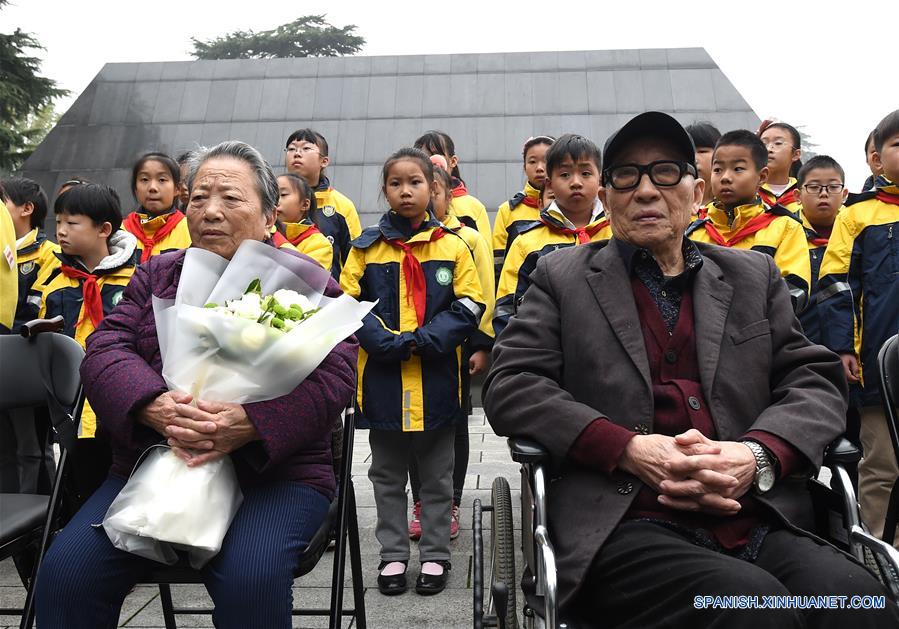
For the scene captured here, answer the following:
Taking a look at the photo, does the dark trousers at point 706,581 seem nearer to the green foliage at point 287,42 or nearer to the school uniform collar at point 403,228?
the school uniform collar at point 403,228

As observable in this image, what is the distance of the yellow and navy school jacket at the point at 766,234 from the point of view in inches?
148

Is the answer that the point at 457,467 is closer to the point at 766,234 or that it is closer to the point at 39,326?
the point at 766,234

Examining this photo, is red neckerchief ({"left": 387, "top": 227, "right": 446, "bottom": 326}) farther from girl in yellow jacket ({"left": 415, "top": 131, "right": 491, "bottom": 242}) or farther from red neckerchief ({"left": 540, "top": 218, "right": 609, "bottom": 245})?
girl in yellow jacket ({"left": 415, "top": 131, "right": 491, "bottom": 242})

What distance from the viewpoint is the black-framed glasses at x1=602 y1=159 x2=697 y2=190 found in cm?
246

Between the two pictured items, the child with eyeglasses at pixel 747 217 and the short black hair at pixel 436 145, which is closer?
the child with eyeglasses at pixel 747 217

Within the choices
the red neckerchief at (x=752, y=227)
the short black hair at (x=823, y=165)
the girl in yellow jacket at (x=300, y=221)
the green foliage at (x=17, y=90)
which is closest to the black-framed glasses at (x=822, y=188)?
the short black hair at (x=823, y=165)

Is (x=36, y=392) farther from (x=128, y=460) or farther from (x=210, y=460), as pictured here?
(x=210, y=460)

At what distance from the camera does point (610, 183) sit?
2.51 metres

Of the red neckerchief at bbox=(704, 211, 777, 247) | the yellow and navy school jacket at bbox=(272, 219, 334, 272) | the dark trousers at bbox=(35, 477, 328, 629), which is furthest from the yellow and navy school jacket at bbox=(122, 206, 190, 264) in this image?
the red neckerchief at bbox=(704, 211, 777, 247)

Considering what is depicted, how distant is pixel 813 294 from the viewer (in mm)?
4109

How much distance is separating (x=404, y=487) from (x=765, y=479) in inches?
81.6

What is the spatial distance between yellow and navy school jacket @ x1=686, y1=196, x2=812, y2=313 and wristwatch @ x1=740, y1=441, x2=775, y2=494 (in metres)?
1.78

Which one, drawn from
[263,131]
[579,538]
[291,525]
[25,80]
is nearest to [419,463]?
[291,525]

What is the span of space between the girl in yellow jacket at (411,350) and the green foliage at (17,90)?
55.8 ft
